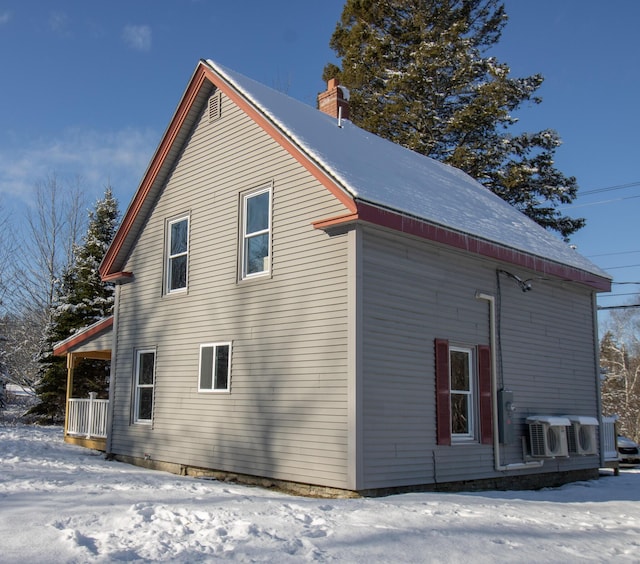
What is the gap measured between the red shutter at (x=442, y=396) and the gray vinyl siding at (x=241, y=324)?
6.04ft

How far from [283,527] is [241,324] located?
5.53 metres

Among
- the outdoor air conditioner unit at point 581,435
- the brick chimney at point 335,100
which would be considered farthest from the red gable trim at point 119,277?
the outdoor air conditioner unit at point 581,435

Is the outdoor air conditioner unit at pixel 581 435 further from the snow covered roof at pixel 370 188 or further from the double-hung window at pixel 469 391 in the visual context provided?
the snow covered roof at pixel 370 188

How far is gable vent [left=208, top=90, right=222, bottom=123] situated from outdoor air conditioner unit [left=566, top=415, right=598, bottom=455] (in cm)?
888

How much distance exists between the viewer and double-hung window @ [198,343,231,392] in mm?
11562

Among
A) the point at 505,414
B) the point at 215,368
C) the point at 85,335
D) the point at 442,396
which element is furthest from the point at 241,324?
the point at 85,335

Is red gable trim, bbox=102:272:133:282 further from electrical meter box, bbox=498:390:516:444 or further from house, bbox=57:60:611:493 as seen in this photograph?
electrical meter box, bbox=498:390:516:444

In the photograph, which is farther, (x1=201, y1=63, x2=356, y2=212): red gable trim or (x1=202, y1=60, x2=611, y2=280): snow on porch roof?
(x1=202, y1=60, x2=611, y2=280): snow on porch roof

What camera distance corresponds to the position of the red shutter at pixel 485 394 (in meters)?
11.1

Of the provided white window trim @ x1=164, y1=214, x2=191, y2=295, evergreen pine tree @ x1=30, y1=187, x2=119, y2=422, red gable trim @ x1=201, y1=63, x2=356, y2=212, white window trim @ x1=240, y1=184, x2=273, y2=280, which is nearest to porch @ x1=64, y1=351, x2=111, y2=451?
white window trim @ x1=164, y1=214, x2=191, y2=295

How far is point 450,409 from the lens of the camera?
1048 cm

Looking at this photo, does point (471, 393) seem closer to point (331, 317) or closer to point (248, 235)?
point (331, 317)

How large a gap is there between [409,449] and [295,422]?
1742 millimetres

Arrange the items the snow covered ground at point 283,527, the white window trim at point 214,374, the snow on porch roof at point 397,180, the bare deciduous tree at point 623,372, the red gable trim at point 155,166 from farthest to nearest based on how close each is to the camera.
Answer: the bare deciduous tree at point 623,372 < the red gable trim at point 155,166 < the white window trim at point 214,374 < the snow on porch roof at point 397,180 < the snow covered ground at point 283,527
